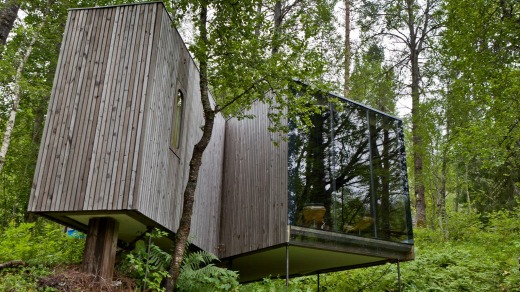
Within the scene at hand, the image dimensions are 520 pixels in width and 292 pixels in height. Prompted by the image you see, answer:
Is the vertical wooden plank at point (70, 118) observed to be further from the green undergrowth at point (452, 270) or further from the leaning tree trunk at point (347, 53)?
the leaning tree trunk at point (347, 53)

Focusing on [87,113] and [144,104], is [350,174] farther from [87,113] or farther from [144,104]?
[87,113]

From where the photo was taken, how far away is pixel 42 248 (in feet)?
26.3

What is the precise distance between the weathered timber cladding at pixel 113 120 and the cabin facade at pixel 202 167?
2 centimetres

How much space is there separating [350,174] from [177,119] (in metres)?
3.25

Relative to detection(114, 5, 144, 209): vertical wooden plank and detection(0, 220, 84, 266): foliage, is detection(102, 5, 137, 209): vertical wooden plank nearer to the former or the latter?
detection(114, 5, 144, 209): vertical wooden plank

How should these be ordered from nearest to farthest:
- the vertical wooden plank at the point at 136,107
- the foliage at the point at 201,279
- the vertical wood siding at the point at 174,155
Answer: the vertical wooden plank at the point at 136,107 < the vertical wood siding at the point at 174,155 < the foliage at the point at 201,279

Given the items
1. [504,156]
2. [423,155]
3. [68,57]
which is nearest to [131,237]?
[68,57]

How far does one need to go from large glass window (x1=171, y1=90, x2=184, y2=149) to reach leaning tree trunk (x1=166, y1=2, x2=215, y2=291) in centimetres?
46

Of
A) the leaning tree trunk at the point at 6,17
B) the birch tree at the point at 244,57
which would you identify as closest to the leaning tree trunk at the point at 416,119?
the birch tree at the point at 244,57

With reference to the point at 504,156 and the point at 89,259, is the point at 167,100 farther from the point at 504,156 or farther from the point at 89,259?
the point at 504,156

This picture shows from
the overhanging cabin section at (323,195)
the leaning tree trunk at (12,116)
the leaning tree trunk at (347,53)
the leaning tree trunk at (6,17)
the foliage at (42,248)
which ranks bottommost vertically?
the foliage at (42,248)

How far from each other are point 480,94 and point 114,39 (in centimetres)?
780

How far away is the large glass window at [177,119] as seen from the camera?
7540 mm

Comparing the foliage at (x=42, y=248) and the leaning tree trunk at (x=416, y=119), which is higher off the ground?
the leaning tree trunk at (x=416, y=119)
